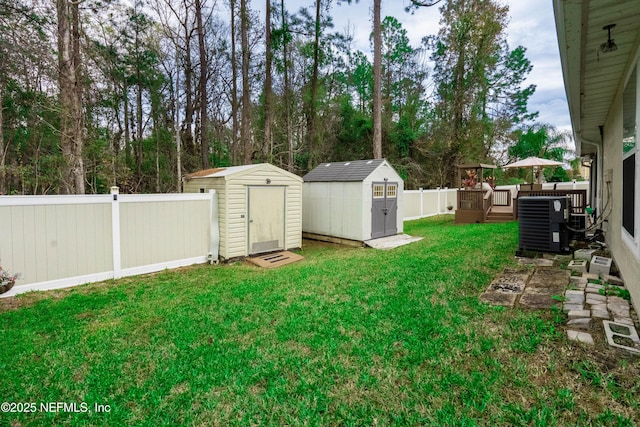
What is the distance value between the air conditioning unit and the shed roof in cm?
353

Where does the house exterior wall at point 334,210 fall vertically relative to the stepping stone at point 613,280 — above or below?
above

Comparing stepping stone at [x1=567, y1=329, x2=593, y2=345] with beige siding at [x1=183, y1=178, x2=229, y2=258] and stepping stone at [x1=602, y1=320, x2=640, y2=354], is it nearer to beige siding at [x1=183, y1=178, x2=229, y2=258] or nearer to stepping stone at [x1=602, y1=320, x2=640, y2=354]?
stepping stone at [x1=602, y1=320, x2=640, y2=354]

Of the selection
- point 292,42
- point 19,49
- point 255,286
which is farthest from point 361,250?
point 292,42

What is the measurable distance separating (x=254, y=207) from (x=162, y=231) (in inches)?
70.9

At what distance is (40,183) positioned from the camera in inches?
428

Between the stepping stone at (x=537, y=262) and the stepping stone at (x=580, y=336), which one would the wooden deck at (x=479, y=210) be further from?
the stepping stone at (x=580, y=336)

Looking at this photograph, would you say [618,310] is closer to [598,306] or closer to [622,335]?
[598,306]

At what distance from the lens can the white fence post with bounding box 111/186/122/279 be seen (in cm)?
506

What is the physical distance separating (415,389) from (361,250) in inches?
213

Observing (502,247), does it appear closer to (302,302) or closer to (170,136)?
(302,302)

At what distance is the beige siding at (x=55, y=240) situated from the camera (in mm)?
4195

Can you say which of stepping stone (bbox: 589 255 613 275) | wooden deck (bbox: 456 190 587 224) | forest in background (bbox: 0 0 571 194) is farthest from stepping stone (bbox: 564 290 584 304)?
forest in background (bbox: 0 0 571 194)

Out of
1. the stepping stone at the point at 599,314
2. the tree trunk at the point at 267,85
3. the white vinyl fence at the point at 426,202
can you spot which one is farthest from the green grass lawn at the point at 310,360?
the white vinyl fence at the point at 426,202

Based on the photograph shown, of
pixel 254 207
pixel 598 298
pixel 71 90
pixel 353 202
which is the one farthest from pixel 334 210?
pixel 71 90
